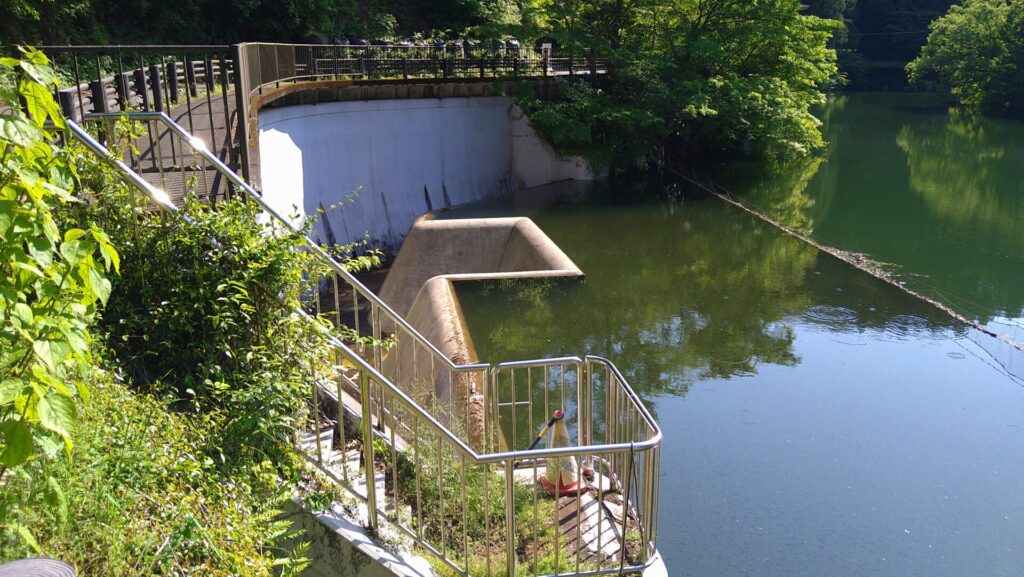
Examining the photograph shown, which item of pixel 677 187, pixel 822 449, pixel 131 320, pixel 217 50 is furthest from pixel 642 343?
pixel 677 187

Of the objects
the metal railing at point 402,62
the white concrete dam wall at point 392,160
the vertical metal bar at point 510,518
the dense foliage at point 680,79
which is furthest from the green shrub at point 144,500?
the dense foliage at point 680,79

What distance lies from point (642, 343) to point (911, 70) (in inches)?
2336

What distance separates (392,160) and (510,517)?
60.5 feet

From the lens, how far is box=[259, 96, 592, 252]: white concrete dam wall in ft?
55.3

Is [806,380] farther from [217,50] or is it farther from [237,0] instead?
[237,0]

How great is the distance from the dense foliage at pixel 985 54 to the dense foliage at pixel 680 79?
1041 inches

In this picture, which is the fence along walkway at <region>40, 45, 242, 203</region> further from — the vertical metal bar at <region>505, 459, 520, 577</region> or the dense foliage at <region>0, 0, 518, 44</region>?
the dense foliage at <region>0, 0, 518, 44</region>

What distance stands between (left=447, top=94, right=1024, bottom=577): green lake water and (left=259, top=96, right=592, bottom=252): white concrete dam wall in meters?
1.91

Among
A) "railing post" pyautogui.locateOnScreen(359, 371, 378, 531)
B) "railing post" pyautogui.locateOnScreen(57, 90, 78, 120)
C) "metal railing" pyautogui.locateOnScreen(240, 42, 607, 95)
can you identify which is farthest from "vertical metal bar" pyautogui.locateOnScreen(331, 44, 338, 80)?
"railing post" pyautogui.locateOnScreen(359, 371, 378, 531)

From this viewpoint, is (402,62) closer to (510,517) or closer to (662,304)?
(662,304)

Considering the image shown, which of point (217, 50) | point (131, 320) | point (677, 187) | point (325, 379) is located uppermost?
point (217, 50)

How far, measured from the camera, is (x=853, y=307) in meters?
15.4

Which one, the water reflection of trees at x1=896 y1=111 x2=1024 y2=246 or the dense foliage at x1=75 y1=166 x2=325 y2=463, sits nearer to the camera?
the dense foliage at x1=75 y1=166 x2=325 y2=463

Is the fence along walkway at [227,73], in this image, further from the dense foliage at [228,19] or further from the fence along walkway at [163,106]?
the dense foliage at [228,19]
